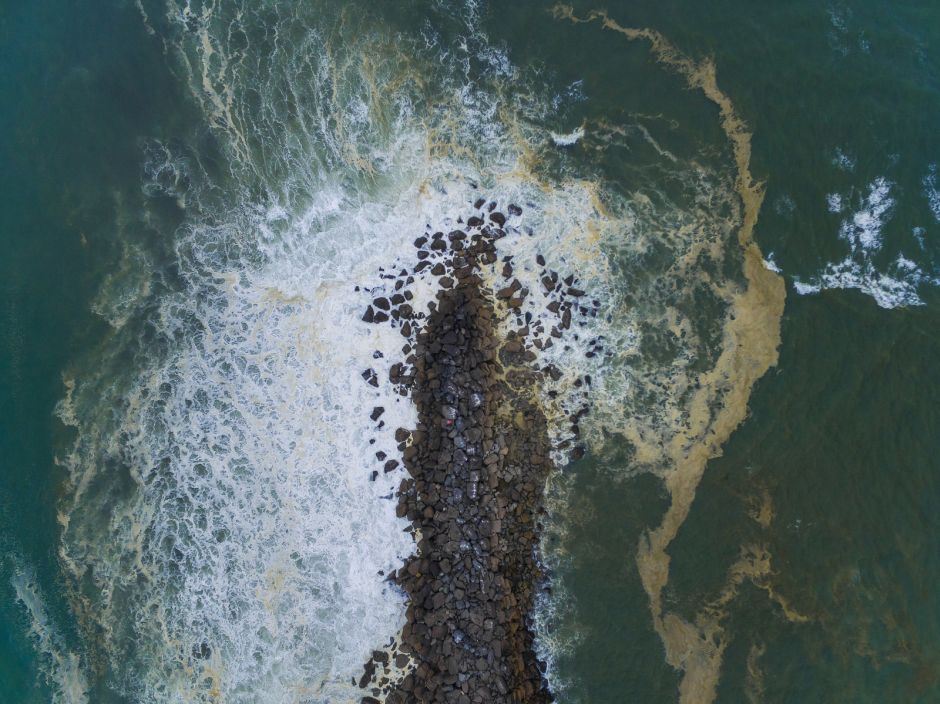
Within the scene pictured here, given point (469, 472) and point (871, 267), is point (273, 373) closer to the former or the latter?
point (469, 472)

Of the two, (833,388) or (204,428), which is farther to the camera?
(204,428)

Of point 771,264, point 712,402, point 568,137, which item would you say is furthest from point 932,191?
point 568,137

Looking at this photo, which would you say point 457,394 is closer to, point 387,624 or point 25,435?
point 387,624

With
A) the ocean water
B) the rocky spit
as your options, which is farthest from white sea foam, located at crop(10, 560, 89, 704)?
the rocky spit

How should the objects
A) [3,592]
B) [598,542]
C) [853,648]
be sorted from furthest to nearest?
[3,592] → [598,542] → [853,648]

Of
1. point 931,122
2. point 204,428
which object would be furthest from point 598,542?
point 931,122
